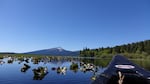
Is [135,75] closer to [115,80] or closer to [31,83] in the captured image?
[115,80]

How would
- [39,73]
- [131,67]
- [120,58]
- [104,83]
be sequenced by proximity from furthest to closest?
[39,73]
[120,58]
[131,67]
[104,83]

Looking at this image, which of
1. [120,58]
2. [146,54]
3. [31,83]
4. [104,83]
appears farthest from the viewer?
[146,54]

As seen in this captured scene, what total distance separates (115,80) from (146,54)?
192045 millimetres

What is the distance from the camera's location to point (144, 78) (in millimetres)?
14266

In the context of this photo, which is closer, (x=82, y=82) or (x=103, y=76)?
(x=103, y=76)

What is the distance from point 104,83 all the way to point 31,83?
22510mm

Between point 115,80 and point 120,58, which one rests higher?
point 120,58

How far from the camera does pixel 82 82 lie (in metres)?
37.2

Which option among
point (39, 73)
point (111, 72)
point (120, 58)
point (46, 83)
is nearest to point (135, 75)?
point (111, 72)

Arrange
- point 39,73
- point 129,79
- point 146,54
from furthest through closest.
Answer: point 146,54 < point 39,73 < point 129,79

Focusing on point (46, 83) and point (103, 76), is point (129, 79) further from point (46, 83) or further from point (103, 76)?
point (46, 83)

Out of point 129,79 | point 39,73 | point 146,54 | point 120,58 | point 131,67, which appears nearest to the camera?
point 129,79

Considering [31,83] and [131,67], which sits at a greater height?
[131,67]

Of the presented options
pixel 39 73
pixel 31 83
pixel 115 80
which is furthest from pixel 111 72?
pixel 39 73
